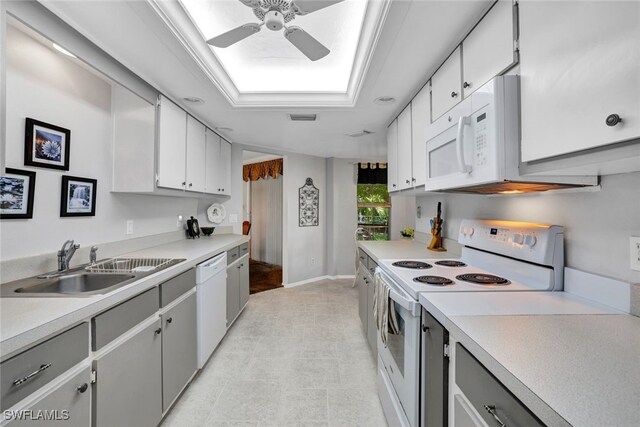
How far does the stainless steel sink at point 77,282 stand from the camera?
55.5 inches

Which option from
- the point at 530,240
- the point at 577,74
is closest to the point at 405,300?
the point at 530,240

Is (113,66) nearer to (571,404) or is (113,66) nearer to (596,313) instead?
(571,404)

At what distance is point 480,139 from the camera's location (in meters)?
1.15

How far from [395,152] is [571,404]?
2.50m

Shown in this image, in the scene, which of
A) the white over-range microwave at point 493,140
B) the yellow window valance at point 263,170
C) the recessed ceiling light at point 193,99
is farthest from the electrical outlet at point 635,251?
→ the yellow window valance at point 263,170

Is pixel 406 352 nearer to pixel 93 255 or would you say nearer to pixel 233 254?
pixel 93 255

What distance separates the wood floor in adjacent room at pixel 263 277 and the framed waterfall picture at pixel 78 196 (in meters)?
2.77

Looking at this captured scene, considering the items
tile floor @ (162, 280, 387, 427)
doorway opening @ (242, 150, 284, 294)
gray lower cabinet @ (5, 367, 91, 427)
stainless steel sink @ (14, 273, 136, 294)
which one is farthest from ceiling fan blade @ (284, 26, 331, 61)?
doorway opening @ (242, 150, 284, 294)

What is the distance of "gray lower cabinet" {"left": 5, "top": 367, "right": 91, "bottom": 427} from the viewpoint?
0.87 m

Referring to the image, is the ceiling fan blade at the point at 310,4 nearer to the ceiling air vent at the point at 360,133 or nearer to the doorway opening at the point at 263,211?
the ceiling air vent at the point at 360,133

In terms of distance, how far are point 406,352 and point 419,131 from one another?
158cm

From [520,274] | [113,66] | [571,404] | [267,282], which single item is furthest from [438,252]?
[267,282]

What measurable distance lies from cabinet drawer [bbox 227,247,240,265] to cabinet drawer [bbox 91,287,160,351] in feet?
4.04

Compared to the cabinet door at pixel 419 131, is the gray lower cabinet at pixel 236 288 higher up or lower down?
lower down
